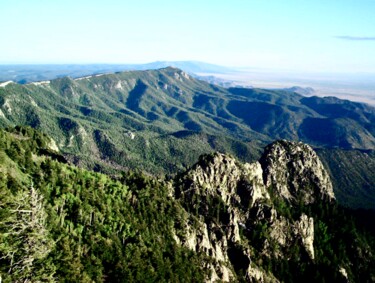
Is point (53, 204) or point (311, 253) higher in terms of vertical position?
point (53, 204)

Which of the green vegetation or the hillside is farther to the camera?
the hillside

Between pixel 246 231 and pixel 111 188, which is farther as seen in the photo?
pixel 246 231

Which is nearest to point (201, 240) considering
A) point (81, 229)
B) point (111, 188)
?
point (111, 188)

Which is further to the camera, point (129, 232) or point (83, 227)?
point (129, 232)

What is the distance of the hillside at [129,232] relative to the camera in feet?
180

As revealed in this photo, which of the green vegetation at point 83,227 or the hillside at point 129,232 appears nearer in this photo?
the green vegetation at point 83,227

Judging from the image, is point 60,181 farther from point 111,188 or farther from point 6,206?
point 6,206

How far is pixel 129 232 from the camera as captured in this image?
12212 cm

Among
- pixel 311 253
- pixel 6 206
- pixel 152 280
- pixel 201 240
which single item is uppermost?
pixel 6 206

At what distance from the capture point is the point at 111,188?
477ft

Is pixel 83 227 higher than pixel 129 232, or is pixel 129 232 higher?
pixel 83 227

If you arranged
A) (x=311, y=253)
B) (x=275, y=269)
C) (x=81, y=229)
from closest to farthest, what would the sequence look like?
(x=81, y=229) < (x=275, y=269) < (x=311, y=253)

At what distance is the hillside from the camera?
54750mm

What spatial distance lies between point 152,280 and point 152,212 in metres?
41.0
